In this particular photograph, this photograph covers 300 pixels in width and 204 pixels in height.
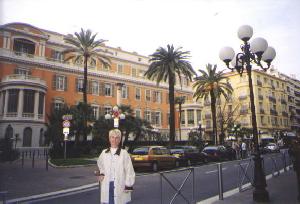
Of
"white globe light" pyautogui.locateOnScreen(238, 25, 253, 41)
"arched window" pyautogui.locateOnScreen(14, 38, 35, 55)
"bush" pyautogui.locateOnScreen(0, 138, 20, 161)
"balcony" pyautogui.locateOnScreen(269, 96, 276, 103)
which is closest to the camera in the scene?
"white globe light" pyautogui.locateOnScreen(238, 25, 253, 41)

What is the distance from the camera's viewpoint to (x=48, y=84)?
137 ft

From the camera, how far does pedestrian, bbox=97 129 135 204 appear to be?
183 inches

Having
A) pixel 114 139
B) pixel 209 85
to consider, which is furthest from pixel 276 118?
pixel 114 139

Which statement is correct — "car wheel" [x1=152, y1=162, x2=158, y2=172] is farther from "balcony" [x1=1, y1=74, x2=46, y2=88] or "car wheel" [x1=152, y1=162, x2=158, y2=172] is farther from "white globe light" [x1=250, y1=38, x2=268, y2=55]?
"balcony" [x1=1, y1=74, x2=46, y2=88]

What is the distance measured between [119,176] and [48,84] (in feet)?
132

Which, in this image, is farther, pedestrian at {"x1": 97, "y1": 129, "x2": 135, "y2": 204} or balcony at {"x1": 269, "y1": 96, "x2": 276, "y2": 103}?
balcony at {"x1": 269, "y1": 96, "x2": 276, "y2": 103}

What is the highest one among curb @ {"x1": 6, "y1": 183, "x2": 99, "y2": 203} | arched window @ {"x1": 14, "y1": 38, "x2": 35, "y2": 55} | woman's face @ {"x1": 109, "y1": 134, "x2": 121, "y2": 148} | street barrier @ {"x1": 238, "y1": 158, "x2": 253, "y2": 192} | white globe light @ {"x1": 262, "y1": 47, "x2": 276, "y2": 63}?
arched window @ {"x1": 14, "y1": 38, "x2": 35, "y2": 55}

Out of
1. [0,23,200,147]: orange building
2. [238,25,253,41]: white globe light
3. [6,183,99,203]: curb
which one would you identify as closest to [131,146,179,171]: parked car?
[6,183,99,203]: curb

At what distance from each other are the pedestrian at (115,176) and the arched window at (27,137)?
110 ft

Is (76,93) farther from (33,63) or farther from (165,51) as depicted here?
(165,51)

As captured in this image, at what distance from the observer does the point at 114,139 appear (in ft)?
16.1

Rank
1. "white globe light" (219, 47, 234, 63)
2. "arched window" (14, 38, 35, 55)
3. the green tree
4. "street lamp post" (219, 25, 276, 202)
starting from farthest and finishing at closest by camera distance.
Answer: "arched window" (14, 38, 35, 55) < the green tree < "white globe light" (219, 47, 234, 63) < "street lamp post" (219, 25, 276, 202)

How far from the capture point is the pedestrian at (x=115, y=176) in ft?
15.3

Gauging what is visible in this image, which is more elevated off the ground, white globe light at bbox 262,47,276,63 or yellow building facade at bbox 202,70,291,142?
yellow building facade at bbox 202,70,291,142
